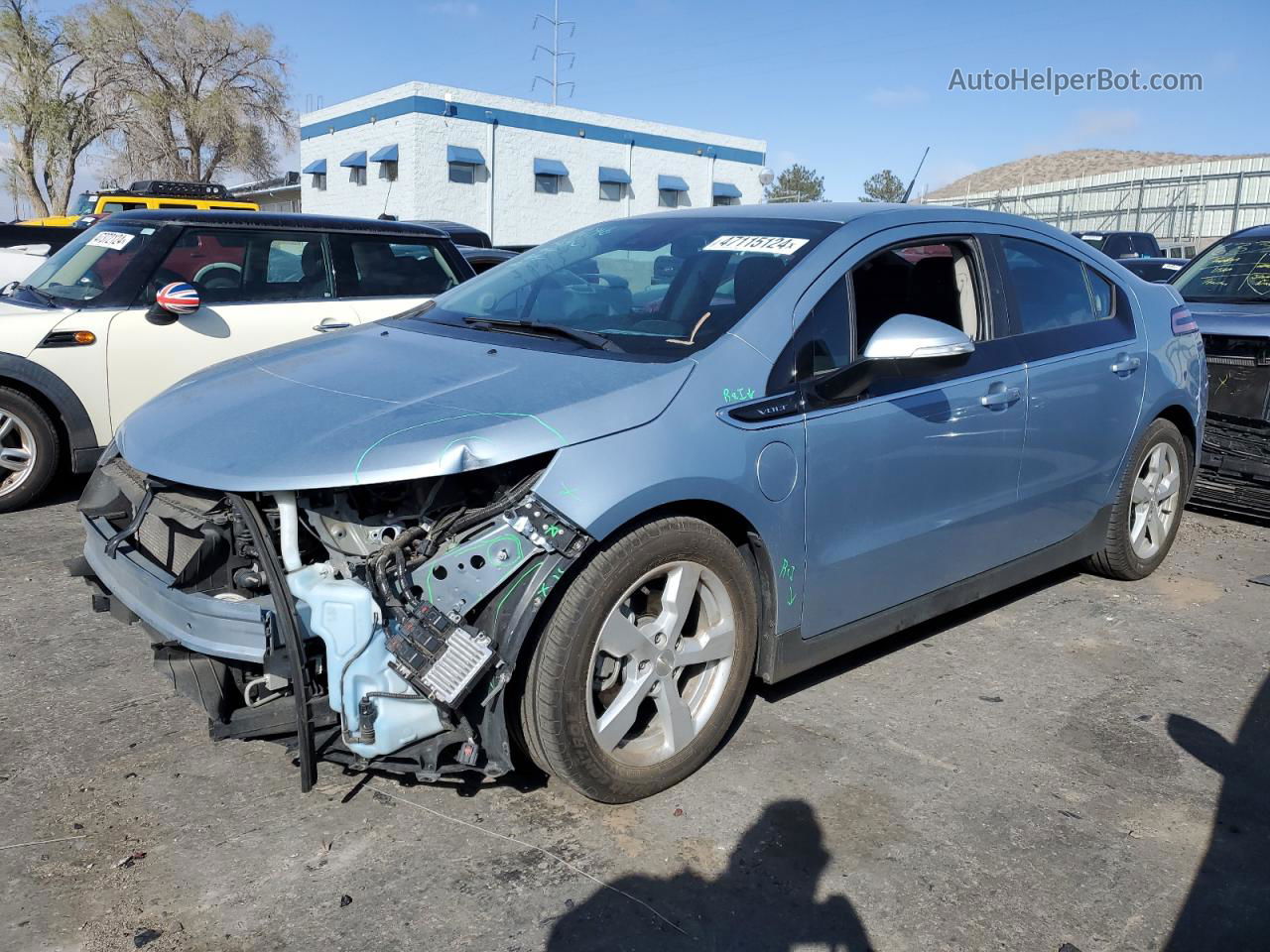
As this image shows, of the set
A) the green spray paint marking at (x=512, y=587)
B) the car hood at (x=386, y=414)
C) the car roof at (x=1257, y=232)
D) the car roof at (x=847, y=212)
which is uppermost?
the car roof at (x=1257, y=232)

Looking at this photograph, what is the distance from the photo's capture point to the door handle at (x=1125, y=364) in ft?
14.7

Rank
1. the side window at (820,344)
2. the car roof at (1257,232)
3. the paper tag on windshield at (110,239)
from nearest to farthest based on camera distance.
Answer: the side window at (820,344) → the paper tag on windshield at (110,239) → the car roof at (1257,232)

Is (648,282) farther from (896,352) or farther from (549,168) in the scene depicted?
(549,168)

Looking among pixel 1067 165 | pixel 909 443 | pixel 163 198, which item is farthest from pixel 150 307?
pixel 1067 165

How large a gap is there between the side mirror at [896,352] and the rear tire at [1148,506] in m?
1.92

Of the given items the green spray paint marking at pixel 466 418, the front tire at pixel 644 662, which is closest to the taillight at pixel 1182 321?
the front tire at pixel 644 662

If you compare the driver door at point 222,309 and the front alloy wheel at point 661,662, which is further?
the driver door at point 222,309

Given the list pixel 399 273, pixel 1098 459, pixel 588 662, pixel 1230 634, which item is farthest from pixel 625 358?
pixel 399 273

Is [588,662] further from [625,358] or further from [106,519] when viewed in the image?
[106,519]

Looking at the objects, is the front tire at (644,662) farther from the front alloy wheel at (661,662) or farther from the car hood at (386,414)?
the car hood at (386,414)

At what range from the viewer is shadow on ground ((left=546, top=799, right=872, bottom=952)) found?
2465 millimetres

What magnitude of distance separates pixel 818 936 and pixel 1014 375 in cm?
233

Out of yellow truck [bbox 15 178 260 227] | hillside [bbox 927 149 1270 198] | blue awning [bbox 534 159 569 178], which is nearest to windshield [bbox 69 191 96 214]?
yellow truck [bbox 15 178 260 227]

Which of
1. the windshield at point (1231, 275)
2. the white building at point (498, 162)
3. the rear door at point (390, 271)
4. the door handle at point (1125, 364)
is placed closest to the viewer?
the door handle at point (1125, 364)
